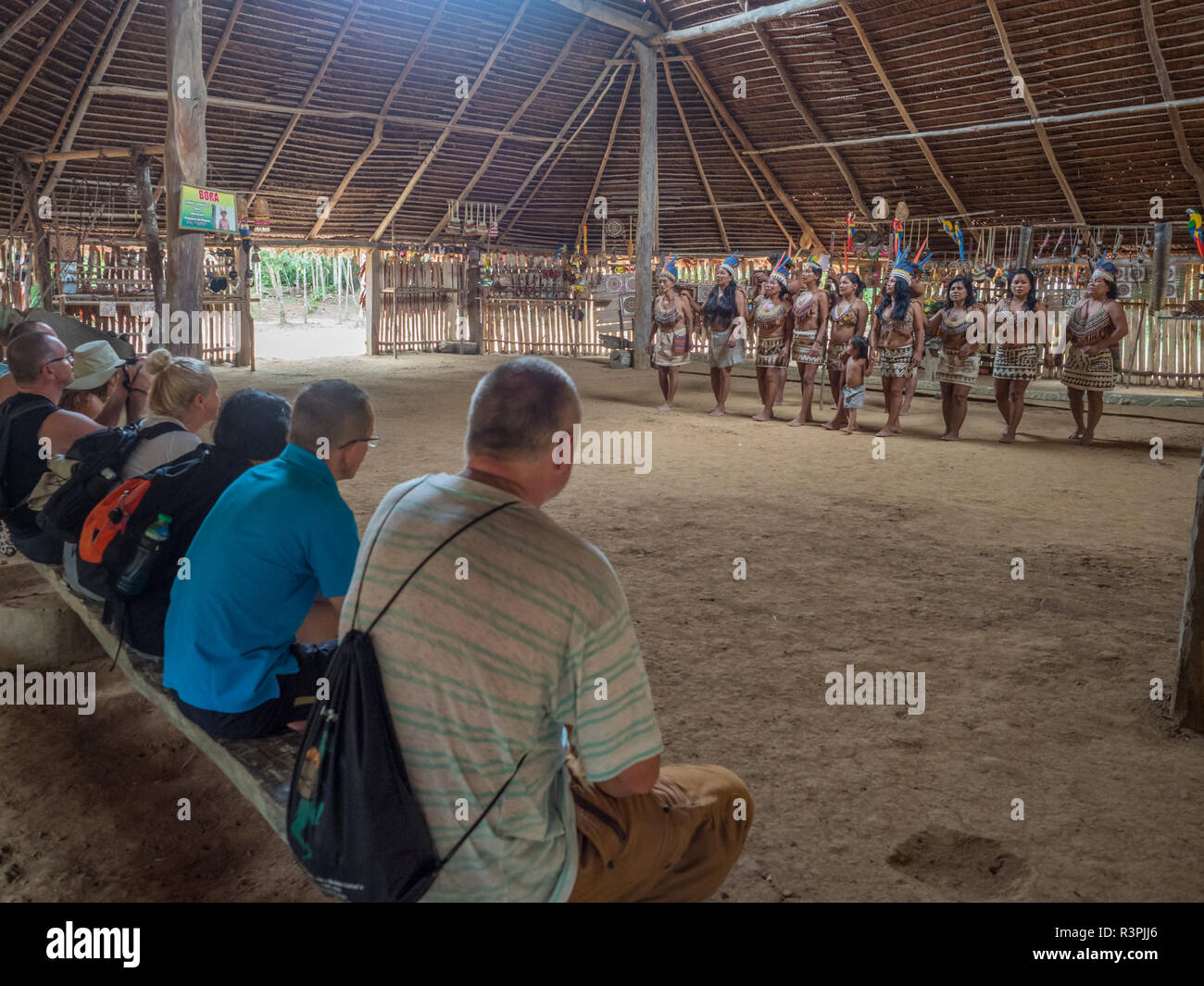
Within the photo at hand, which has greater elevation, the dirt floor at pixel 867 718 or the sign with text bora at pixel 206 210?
the sign with text bora at pixel 206 210

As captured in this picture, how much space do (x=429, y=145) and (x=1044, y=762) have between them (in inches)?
612

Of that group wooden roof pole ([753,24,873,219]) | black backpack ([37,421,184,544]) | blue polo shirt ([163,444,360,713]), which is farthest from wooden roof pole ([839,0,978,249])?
blue polo shirt ([163,444,360,713])

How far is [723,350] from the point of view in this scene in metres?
10.3

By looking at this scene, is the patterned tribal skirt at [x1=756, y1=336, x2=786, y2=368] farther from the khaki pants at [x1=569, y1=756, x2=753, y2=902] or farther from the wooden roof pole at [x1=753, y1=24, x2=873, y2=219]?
the khaki pants at [x1=569, y1=756, x2=753, y2=902]

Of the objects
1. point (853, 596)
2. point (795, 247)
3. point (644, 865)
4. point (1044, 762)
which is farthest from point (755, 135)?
point (644, 865)

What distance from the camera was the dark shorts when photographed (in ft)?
7.42

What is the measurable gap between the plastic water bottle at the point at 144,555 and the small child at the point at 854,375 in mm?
7794

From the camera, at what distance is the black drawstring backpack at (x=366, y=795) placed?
4.79ft

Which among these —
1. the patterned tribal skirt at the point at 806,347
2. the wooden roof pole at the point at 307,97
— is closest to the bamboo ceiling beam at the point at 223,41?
the wooden roof pole at the point at 307,97

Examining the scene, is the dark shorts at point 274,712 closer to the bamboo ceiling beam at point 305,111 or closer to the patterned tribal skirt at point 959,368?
the patterned tribal skirt at point 959,368

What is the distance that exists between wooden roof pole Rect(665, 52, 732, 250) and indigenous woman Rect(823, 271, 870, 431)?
789 centimetres

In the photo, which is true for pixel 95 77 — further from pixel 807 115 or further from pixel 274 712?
pixel 274 712

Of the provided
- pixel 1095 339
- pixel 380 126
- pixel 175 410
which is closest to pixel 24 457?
pixel 175 410

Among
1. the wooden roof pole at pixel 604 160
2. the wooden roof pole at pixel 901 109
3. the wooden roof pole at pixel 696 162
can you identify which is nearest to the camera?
the wooden roof pole at pixel 901 109
